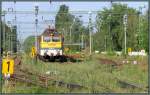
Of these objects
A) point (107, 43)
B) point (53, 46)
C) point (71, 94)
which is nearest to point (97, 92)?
point (71, 94)

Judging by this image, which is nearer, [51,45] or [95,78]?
[95,78]

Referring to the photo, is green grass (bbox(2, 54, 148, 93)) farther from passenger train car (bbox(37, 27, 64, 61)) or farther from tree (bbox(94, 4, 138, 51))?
tree (bbox(94, 4, 138, 51))

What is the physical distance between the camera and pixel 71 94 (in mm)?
11508

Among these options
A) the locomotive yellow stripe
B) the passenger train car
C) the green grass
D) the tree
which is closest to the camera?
the green grass

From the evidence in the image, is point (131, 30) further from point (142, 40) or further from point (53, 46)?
point (53, 46)

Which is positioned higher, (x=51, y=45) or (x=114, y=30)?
(x=114, y=30)

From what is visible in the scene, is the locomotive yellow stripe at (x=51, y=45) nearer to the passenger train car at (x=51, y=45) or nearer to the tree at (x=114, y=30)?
the passenger train car at (x=51, y=45)

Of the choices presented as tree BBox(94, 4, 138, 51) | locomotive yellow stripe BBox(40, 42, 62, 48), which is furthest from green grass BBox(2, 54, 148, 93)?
tree BBox(94, 4, 138, 51)

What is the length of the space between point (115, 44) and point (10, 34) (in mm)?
21732

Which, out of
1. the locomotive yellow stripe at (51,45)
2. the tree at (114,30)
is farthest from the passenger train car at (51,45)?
the tree at (114,30)

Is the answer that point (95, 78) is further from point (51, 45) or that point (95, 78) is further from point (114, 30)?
point (114, 30)

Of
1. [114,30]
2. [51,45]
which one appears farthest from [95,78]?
[114,30]

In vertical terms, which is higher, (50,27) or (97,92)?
(50,27)

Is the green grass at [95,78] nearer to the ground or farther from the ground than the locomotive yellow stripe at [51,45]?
nearer to the ground
